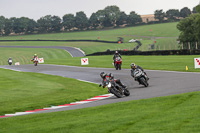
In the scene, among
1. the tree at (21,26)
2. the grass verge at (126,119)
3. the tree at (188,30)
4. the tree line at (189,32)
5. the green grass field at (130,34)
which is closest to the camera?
the grass verge at (126,119)

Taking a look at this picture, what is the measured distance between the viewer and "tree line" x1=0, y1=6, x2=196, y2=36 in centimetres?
15575

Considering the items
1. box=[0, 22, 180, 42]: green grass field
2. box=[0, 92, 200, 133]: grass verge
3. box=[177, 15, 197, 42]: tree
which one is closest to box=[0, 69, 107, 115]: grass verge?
box=[0, 92, 200, 133]: grass verge

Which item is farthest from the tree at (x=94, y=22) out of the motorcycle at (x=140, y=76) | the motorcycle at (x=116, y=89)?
the motorcycle at (x=116, y=89)

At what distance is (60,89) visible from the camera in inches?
823

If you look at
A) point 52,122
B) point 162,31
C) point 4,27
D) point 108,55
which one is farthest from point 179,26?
point 4,27

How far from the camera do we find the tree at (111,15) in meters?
165

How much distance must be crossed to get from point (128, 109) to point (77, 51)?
237ft

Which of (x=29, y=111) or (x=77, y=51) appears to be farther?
(x=77, y=51)

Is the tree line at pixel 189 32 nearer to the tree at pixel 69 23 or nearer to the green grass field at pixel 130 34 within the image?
the green grass field at pixel 130 34

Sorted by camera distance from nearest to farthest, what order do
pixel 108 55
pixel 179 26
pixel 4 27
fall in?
pixel 108 55, pixel 179 26, pixel 4 27

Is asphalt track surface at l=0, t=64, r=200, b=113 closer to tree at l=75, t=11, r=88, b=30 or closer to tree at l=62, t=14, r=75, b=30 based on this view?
tree at l=75, t=11, r=88, b=30

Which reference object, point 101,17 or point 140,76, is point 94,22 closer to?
point 101,17

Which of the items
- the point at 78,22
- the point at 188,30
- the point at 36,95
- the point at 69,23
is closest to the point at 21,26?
the point at 69,23

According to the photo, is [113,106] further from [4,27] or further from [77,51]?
[4,27]
